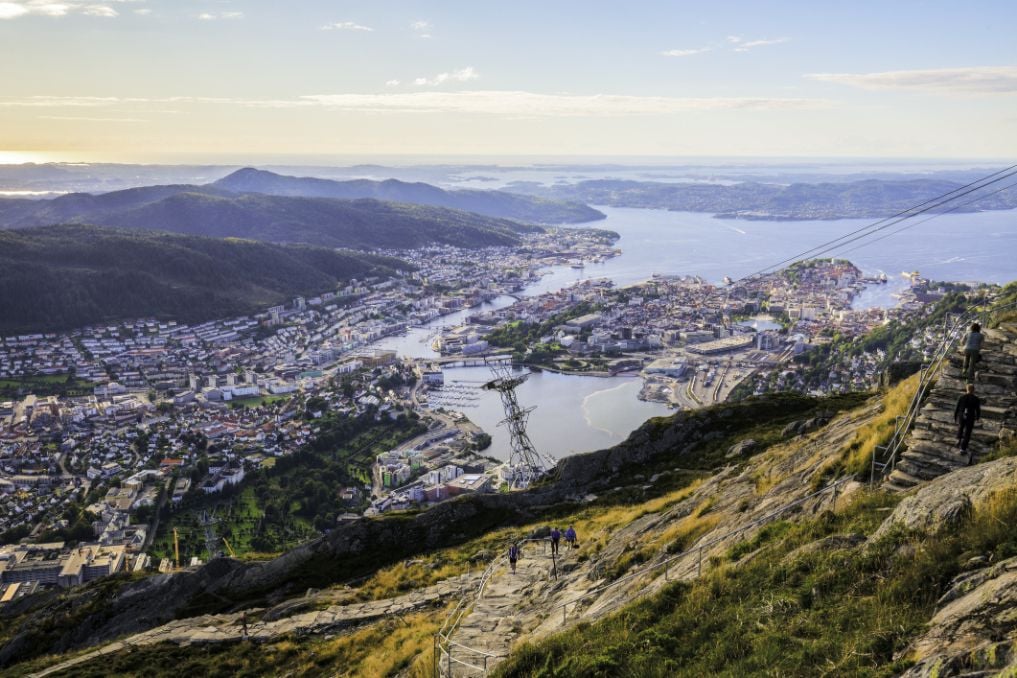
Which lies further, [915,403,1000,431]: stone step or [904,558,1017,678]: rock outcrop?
[915,403,1000,431]: stone step

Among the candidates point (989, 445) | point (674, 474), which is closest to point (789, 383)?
point (674, 474)

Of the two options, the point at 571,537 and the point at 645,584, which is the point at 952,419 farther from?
the point at 571,537

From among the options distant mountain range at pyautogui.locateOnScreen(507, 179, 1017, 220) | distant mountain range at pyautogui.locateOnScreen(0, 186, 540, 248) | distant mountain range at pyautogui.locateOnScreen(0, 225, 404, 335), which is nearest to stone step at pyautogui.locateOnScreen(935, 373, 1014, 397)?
distant mountain range at pyautogui.locateOnScreen(0, 225, 404, 335)

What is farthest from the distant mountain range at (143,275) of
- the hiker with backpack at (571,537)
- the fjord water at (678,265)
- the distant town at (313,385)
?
the hiker with backpack at (571,537)

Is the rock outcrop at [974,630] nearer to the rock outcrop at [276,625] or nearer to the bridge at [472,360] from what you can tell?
the rock outcrop at [276,625]

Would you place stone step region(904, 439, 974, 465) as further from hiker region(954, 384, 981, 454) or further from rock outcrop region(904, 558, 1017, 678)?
rock outcrop region(904, 558, 1017, 678)

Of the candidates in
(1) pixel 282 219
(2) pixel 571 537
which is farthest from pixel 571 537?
(1) pixel 282 219

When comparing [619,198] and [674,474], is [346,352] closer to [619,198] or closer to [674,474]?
[674,474]
